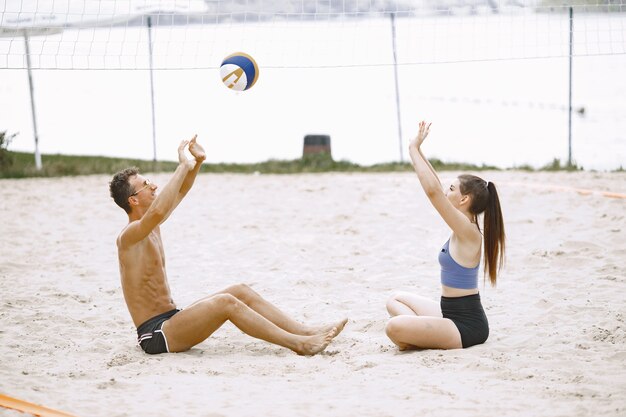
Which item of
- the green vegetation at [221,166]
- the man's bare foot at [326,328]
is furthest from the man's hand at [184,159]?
the green vegetation at [221,166]

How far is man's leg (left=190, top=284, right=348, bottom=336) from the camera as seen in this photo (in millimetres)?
4684

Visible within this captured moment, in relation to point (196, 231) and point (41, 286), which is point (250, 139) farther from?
point (41, 286)

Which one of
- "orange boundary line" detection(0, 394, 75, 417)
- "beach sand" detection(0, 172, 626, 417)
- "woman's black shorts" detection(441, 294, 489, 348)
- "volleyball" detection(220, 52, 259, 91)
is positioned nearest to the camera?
"orange boundary line" detection(0, 394, 75, 417)

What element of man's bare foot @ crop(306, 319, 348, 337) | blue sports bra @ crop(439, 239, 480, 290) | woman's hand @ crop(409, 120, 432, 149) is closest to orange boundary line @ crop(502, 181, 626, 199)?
blue sports bra @ crop(439, 239, 480, 290)

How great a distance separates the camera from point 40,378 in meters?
3.99

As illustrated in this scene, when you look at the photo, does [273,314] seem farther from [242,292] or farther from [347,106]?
[347,106]

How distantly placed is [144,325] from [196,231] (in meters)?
3.48

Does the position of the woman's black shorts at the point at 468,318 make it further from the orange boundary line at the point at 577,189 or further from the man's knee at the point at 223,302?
the orange boundary line at the point at 577,189

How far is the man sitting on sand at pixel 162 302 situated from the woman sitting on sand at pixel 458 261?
0.48 m

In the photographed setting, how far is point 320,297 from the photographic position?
5.81m

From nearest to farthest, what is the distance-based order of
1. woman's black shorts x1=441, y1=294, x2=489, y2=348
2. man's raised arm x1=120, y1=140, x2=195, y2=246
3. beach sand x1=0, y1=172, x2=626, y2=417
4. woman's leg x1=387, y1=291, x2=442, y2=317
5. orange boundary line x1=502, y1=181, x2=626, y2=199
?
1. beach sand x1=0, y1=172, x2=626, y2=417
2. man's raised arm x1=120, y1=140, x2=195, y2=246
3. woman's black shorts x1=441, y1=294, x2=489, y2=348
4. woman's leg x1=387, y1=291, x2=442, y2=317
5. orange boundary line x1=502, y1=181, x2=626, y2=199

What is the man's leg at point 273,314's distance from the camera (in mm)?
4684

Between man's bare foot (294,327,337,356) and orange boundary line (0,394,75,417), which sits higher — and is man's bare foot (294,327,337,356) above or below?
below

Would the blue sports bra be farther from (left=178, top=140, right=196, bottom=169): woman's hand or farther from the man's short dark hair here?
the man's short dark hair
